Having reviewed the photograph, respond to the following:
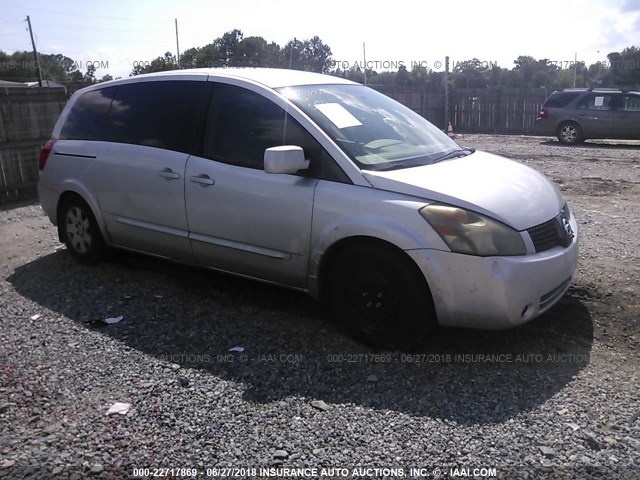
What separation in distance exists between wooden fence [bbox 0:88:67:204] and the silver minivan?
468cm

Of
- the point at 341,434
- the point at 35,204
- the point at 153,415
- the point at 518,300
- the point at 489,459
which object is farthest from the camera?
the point at 35,204

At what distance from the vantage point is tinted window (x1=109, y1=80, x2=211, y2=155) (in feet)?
16.3

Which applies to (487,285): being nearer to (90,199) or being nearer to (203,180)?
(203,180)

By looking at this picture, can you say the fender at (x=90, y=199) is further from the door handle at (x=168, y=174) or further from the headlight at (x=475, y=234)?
the headlight at (x=475, y=234)

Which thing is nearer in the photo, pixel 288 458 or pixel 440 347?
pixel 288 458

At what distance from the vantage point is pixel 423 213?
379 centimetres

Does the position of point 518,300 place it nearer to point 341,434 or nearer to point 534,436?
point 534,436

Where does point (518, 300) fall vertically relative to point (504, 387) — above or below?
above

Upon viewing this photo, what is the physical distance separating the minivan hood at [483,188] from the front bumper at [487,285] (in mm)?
278

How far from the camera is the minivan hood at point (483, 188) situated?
3791mm

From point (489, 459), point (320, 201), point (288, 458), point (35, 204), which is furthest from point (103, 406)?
point (35, 204)

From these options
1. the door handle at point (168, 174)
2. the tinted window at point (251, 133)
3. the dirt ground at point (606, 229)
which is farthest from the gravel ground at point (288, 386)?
the tinted window at point (251, 133)

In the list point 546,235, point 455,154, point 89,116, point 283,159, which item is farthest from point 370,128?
point 89,116

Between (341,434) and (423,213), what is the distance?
55.6 inches
